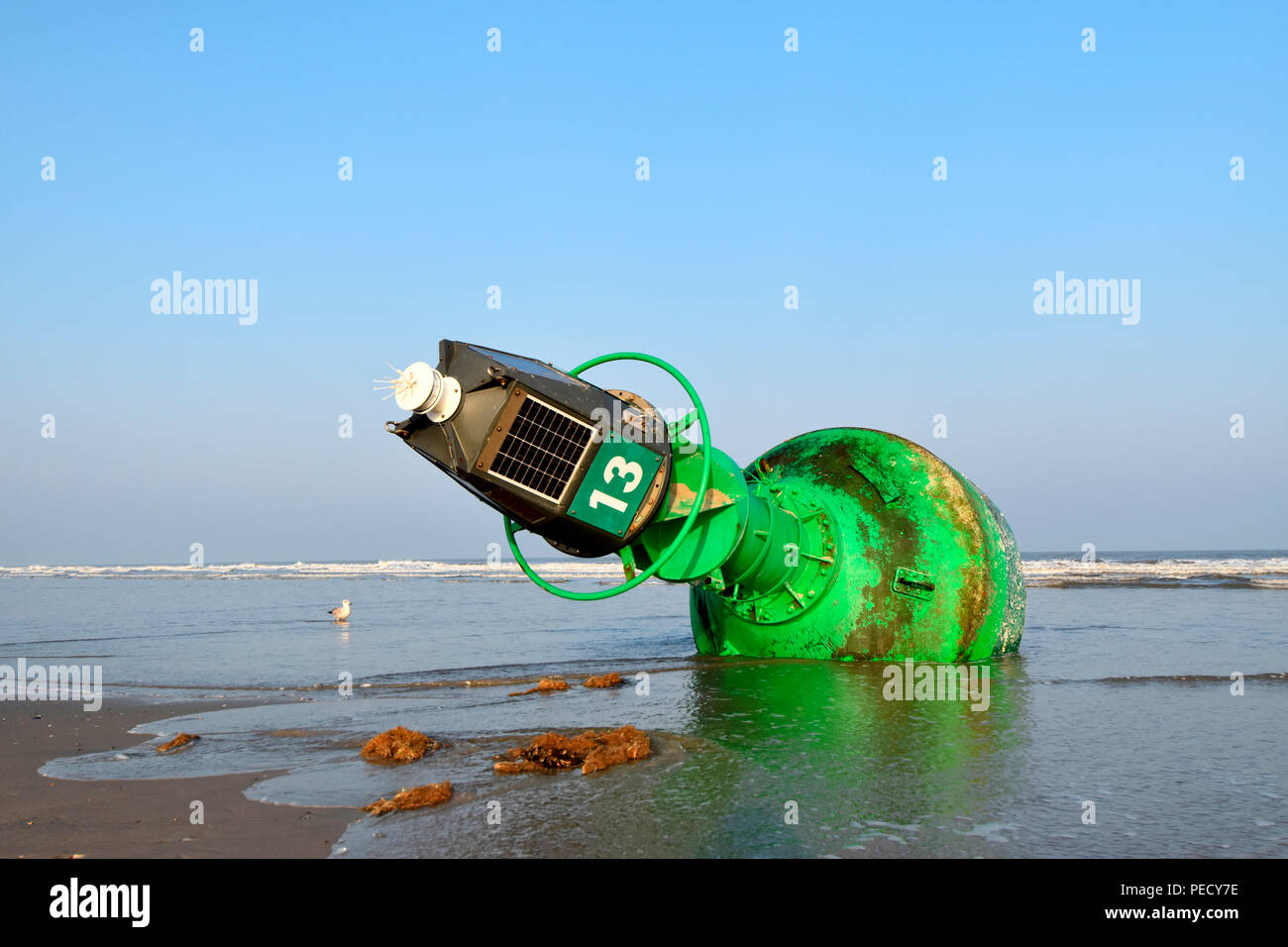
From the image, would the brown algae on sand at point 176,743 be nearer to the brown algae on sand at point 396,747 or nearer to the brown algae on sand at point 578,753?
the brown algae on sand at point 396,747

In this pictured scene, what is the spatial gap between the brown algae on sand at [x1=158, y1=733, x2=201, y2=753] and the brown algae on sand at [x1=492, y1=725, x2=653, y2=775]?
225cm

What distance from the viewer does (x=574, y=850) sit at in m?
3.66

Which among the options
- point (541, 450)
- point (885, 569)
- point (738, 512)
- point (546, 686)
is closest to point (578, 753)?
point (541, 450)

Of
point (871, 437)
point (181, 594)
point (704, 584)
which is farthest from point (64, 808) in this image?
point (181, 594)

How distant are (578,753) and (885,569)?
4456 mm

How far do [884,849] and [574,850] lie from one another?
1.26 m

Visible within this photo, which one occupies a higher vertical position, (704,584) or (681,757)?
(704,584)

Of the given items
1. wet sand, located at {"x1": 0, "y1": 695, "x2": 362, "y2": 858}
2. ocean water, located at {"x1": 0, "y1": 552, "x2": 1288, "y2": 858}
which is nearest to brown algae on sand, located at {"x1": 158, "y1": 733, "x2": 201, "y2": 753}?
ocean water, located at {"x1": 0, "y1": 552, "x2": 1288, "y2": 858}

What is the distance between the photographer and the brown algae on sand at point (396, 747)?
5.28 m

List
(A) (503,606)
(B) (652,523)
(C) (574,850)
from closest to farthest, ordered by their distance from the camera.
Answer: (C) (574,850) → (B) (652,523) → (A) (503,606)

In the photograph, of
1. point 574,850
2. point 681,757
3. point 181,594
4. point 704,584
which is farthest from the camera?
point 181,594

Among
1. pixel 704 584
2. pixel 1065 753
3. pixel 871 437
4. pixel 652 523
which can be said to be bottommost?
pixel 1065 753
